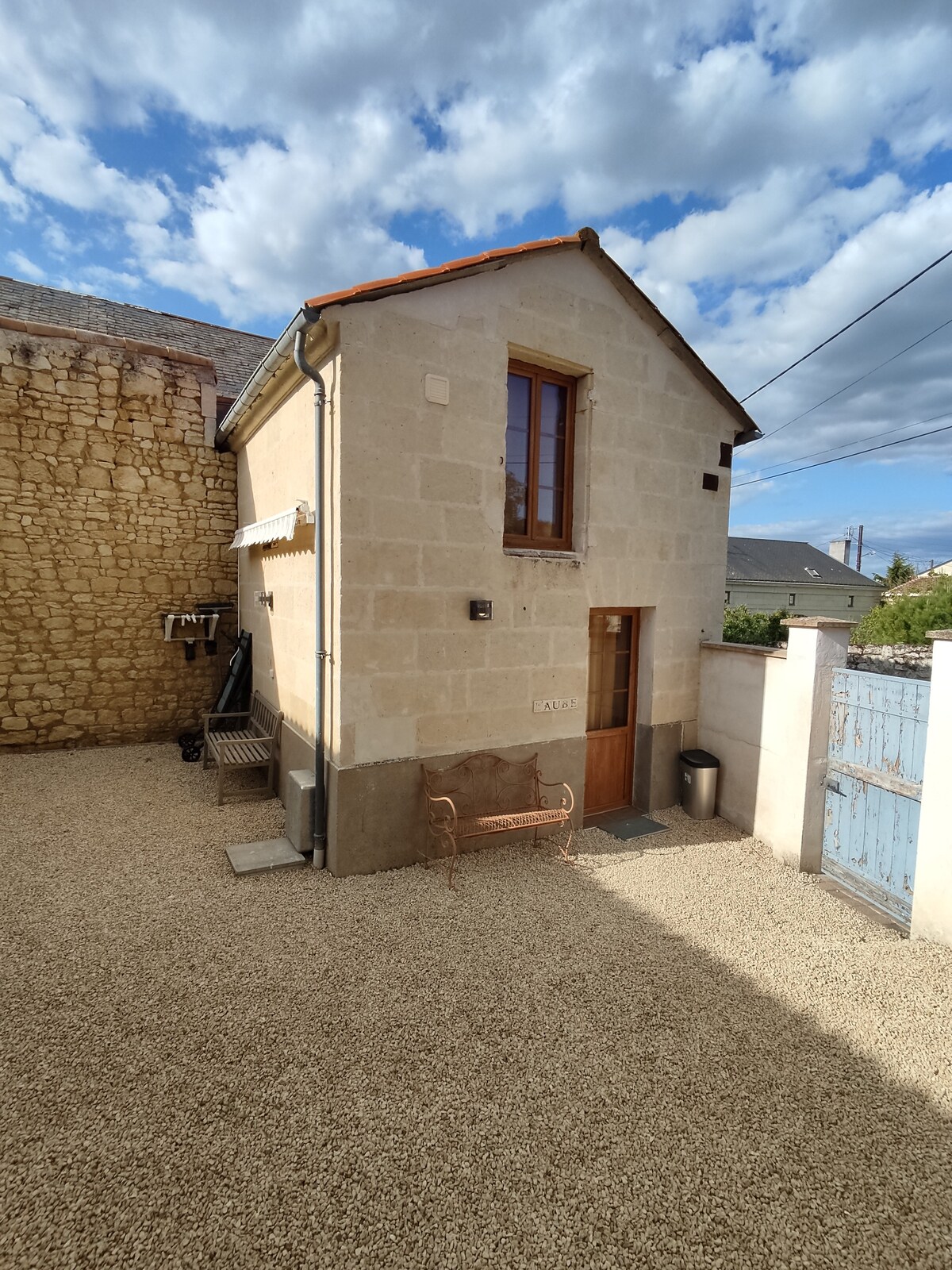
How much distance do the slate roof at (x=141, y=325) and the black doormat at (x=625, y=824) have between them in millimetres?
9913

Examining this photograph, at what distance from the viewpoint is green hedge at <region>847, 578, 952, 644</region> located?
62.6ft

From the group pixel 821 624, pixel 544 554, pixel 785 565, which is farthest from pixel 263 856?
pixel 785 565

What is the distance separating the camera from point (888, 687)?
579 centimetres

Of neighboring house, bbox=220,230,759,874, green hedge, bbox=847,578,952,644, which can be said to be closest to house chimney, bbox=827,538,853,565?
green hedge, bbox=847,578,952,644

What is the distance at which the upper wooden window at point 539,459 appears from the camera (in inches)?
274

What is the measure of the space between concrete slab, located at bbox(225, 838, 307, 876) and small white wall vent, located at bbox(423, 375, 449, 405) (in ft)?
16.5

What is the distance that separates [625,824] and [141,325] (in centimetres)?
1389

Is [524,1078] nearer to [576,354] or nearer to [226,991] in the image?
[226,991]

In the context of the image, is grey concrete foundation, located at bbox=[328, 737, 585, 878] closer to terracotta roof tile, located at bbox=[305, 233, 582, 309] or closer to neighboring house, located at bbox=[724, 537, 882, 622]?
terracotta roof tile, located at bbox=[305, 233, 582, 309]

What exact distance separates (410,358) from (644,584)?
4.11m

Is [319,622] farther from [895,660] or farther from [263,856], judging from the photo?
[895,660]

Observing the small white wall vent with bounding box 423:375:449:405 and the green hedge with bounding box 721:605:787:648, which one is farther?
the green hedge with bounding box 721:605:787:648

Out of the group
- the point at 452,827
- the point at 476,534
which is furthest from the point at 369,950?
the point at 476,534

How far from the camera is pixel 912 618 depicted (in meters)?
19.7
